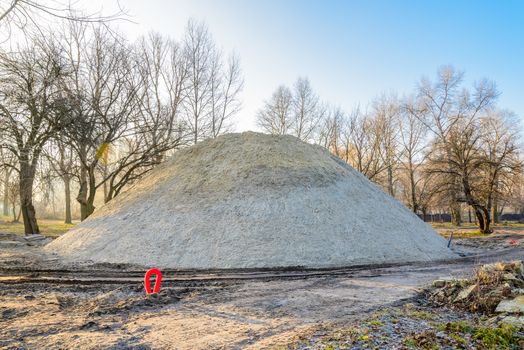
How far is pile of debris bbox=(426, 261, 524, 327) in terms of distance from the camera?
6.39 m

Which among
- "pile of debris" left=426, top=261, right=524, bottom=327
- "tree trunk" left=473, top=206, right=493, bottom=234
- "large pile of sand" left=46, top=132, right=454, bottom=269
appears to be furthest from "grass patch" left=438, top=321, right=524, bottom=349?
"tree trunk" left=473, top=206, right=493, bottom=234

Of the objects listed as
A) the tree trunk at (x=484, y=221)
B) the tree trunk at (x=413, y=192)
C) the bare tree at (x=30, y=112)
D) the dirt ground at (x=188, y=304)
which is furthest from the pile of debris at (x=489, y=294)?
the tree trunk at (x=413, y=192)

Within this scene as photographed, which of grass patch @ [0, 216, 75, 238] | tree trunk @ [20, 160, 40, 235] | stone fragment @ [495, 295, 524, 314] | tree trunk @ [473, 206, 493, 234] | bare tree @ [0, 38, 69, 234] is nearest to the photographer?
stone fragment @ [495, 295, 524, 314]

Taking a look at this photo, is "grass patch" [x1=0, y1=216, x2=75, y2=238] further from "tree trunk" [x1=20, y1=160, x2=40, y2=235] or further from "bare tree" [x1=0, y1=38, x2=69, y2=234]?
"bare tree" [x1=0, y1=38, x2=69, y2=234]

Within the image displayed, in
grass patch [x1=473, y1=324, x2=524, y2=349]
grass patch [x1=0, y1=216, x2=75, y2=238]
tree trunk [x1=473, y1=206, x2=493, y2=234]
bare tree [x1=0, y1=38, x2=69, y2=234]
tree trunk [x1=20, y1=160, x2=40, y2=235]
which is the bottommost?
grass patch [x1=473, y1=324, x2=524, y2=349]

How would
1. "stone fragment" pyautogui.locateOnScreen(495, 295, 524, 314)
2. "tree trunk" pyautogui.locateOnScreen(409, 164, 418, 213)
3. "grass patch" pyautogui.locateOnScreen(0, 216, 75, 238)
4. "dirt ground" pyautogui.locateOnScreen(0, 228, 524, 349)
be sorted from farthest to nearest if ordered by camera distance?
"tree trunk" pyautogui.locateOnScreen(409, 164, 418, 213), "grass patch" pyautogui.locateOnScreen(0, 216, 75, 238), "stone fragment" pyautogui.locateOnScreen(495, 295, 524, 314), "dirt ground" pyautogui.locateOnScreen(0, 228, 524, 349)

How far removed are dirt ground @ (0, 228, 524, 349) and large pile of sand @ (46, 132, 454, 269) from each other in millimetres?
1446

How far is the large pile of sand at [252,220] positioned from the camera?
13.3 metres

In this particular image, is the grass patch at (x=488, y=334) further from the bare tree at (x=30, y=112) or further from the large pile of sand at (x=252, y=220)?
the bare tree at (x=30, y=112)

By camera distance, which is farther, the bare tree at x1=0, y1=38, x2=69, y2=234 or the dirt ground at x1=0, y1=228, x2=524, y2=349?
the bare tree at x1=0, y1=38, x2=69, y2=234

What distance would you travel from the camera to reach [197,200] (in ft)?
52.3

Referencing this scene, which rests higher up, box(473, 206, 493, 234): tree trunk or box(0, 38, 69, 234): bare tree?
box(0, 38, 69, 234): bare tree

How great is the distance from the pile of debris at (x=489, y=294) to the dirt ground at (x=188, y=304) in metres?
0.63

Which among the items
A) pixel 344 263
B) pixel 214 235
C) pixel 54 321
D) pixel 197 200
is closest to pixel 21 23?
pixel 54 321
